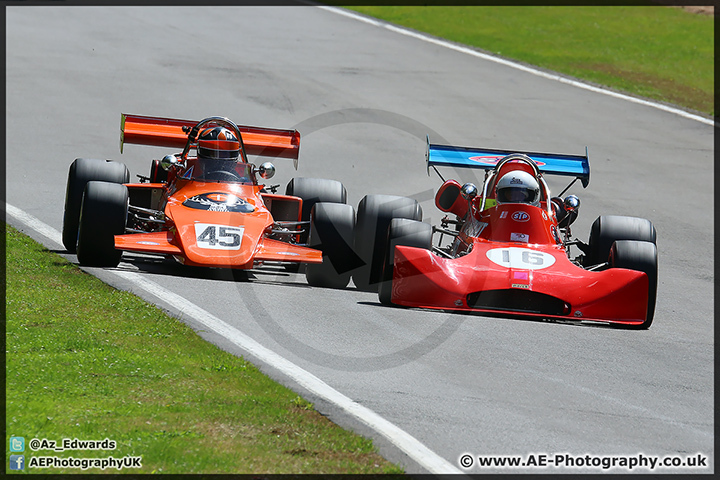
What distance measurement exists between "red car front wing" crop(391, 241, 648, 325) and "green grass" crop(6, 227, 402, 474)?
95.1 inches

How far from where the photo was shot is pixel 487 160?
12.5 meters

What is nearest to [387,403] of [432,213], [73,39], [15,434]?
[15,434]

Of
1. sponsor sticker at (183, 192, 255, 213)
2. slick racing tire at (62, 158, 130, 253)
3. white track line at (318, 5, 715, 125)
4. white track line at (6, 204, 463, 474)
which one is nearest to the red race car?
sponsor sticker at (183, 192, 255, 213)

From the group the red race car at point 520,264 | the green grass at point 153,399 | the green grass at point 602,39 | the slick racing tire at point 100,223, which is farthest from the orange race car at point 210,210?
the green grass at point 602,39

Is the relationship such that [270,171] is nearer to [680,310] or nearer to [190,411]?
[680,310]

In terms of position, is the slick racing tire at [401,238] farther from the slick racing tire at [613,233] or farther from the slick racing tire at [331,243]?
the slick racing tire at [613,233]

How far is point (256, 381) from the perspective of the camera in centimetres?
738

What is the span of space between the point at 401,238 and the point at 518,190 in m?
1.50

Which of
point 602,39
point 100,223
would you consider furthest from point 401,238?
point 602,39

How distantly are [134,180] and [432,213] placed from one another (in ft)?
16.8

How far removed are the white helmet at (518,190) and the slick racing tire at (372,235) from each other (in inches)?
40.8

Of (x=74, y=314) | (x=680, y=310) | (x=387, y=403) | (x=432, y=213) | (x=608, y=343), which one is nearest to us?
(x=387, y=403)

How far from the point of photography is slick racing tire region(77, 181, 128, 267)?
10.6 m

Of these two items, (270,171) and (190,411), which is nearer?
(190,411)
